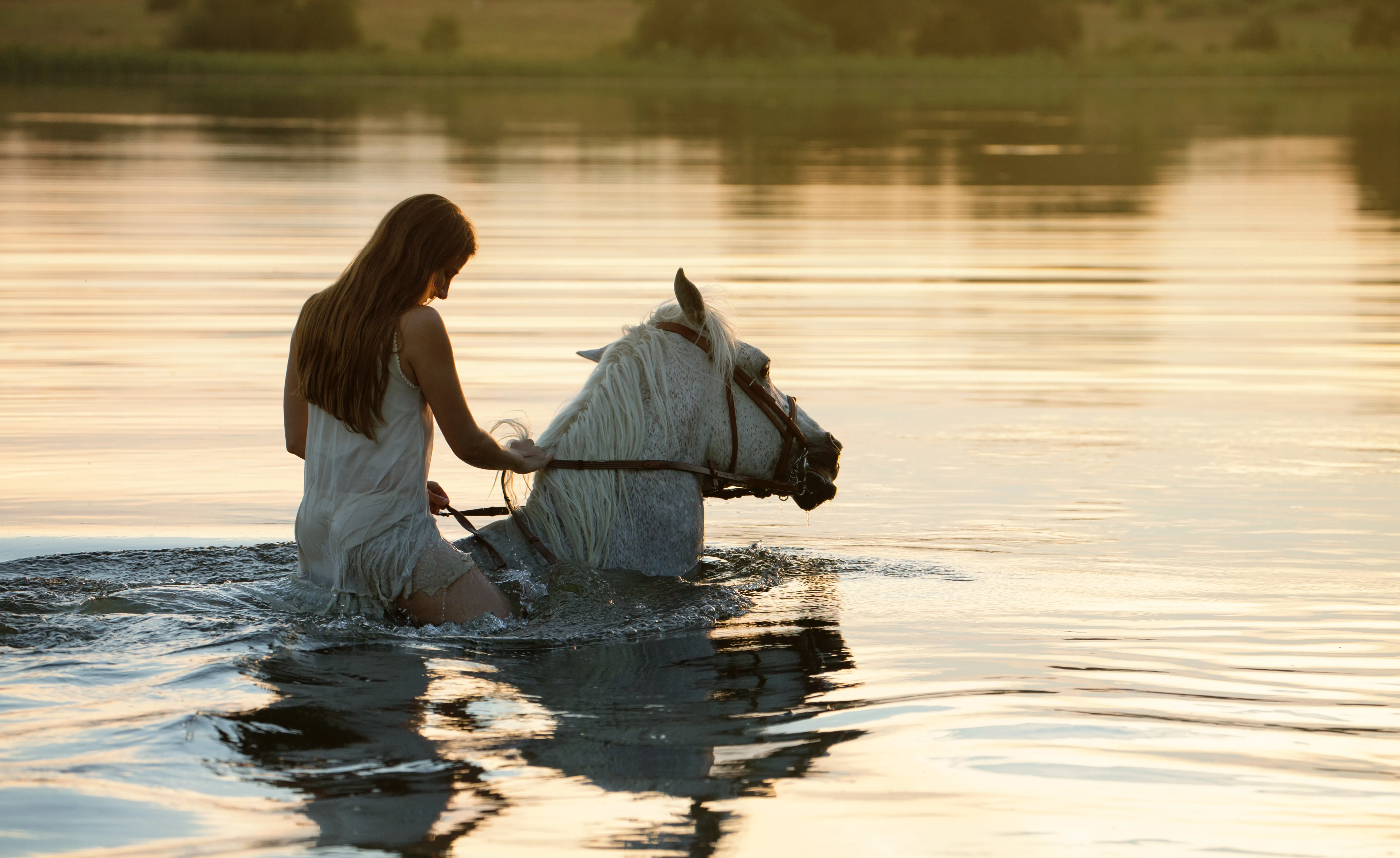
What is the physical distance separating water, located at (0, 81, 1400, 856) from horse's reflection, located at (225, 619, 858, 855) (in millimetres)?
16

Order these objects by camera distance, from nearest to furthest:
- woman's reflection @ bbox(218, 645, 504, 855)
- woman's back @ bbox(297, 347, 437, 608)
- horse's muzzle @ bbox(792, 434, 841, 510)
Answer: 1. woman's reflection @ bbox(218, 645, 504, 855)
2. woman's back @ bbox(297, 347, 437, 608)
3. horse's muzzle @ bbox(792, 434, 841, 510)

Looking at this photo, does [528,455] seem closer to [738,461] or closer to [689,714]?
[738,461]

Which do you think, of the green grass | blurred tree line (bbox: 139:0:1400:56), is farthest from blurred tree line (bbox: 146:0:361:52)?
the green grass

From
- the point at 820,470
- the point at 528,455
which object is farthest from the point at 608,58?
the point at 528,455

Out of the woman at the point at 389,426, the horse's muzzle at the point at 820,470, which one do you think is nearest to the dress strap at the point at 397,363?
the woman at the point at 389,426

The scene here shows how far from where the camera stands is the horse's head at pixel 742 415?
5895mm

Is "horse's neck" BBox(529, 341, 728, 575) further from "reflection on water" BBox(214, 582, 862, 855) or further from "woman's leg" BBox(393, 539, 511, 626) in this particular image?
"woman's leg" BBox(393, 539, 511, 626)

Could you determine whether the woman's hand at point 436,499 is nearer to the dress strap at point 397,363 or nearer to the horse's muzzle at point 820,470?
the dress strap at point 397,363

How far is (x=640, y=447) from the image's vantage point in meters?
5.80

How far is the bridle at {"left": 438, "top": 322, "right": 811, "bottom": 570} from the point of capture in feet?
19.0

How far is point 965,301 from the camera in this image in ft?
49.4

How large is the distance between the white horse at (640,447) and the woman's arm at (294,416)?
0.68 meters

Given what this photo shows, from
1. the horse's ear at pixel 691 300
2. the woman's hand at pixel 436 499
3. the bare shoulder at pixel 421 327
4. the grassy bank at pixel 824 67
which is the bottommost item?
the woman's hand at pixel 436 499

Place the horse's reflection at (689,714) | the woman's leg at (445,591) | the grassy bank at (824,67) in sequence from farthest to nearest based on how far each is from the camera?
the grassy bank at (824,67) → the woman's leg at (445,591) → the horse's reflection at (689,714)
